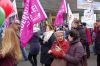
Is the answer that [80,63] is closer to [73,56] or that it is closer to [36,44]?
[73,56]

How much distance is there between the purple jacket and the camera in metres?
6.37

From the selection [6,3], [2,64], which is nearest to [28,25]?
[6,3]

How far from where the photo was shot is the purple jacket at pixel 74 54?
637cm

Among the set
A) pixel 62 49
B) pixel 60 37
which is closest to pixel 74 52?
pixel 62 49

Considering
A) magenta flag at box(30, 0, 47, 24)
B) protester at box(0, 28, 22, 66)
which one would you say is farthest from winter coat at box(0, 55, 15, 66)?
magenta flag at box(30, 0, 47, 24)

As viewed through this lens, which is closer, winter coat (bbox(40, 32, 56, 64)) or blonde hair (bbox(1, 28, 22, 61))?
blonde hair (bbox(1, 28, 22, 61))

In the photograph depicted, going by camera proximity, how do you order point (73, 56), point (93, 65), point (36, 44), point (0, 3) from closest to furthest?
point (73, 56) < point (0, 3) < point (36, 44) < point (93, 65)

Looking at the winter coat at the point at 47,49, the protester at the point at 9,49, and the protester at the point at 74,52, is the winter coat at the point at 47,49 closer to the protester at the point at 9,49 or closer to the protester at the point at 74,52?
the protester at the point at 74,52

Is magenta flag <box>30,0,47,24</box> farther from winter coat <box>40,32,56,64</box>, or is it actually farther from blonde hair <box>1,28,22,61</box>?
blonde hair <box>1,28,22,61</box>

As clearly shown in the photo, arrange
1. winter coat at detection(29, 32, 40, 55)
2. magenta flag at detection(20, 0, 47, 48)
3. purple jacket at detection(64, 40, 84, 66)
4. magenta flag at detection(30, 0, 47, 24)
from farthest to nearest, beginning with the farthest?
winter coat at detection(29, 32, 40, 55) < magenta flag at detection(30, 0, 47, 24) < magenta flag at detection(20, 0, 47, 48) < purple jacket at detection(64, 40, 84, 66)

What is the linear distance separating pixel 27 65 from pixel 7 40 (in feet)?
23.1

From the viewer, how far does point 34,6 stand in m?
7.95

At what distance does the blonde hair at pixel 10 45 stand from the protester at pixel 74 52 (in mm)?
1011

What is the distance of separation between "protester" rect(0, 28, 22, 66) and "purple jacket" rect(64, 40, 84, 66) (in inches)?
40.8
